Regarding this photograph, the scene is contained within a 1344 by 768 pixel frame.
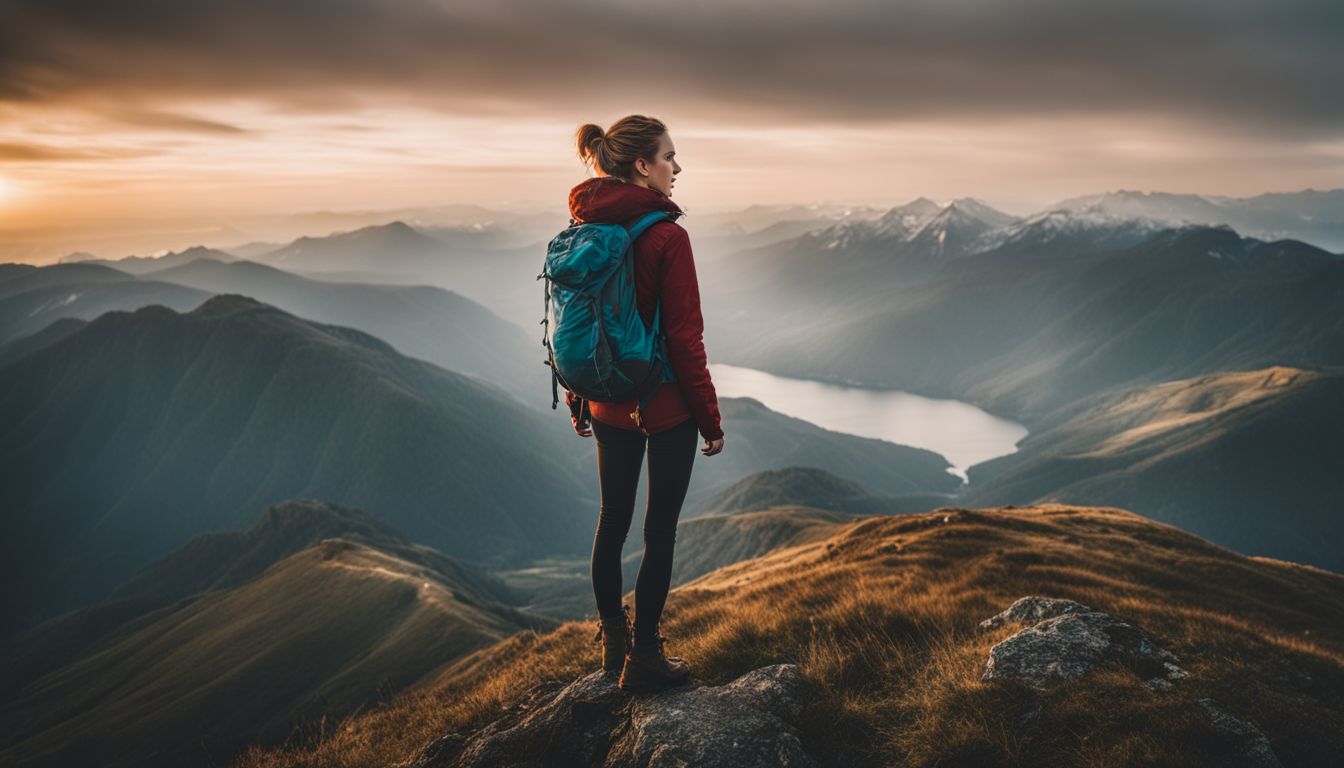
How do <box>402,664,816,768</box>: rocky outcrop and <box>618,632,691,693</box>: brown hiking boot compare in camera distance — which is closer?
<box>402,664,816,768</box>: rocky outcrop

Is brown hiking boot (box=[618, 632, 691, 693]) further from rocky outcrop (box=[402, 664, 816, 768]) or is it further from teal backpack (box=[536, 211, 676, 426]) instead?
teal backpack (box=[536, 211, 676, 426])

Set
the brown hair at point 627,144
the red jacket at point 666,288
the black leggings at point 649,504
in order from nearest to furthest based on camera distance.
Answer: the red jacket at point 666,288 → the brown hair at point 627,144 → the black leggings at point 649,504

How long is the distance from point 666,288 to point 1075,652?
6.29 meters

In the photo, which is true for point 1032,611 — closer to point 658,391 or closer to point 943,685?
point 943,685

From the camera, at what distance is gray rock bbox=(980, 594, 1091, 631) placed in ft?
31.0

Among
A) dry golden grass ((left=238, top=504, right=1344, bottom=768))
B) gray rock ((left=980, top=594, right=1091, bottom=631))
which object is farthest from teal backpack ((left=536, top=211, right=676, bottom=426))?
gray rock ((left=980, top=594, right=1091, bottom=631))

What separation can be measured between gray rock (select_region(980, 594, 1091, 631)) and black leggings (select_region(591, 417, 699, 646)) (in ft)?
17.7

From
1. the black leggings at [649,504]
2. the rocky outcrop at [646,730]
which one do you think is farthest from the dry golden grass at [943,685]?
the black leggings at [649,504]

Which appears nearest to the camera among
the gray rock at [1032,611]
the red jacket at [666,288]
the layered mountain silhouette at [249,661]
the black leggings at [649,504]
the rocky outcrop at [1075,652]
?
the red jacket at [666,288]

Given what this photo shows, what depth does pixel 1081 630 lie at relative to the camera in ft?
26.9

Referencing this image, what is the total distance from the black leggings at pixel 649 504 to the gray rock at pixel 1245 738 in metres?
5.30

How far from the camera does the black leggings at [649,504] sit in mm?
6535

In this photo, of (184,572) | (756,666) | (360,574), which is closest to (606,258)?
(756,666)

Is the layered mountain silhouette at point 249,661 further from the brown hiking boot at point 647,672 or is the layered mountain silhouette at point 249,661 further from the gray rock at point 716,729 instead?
the gray rock at point 716,729
